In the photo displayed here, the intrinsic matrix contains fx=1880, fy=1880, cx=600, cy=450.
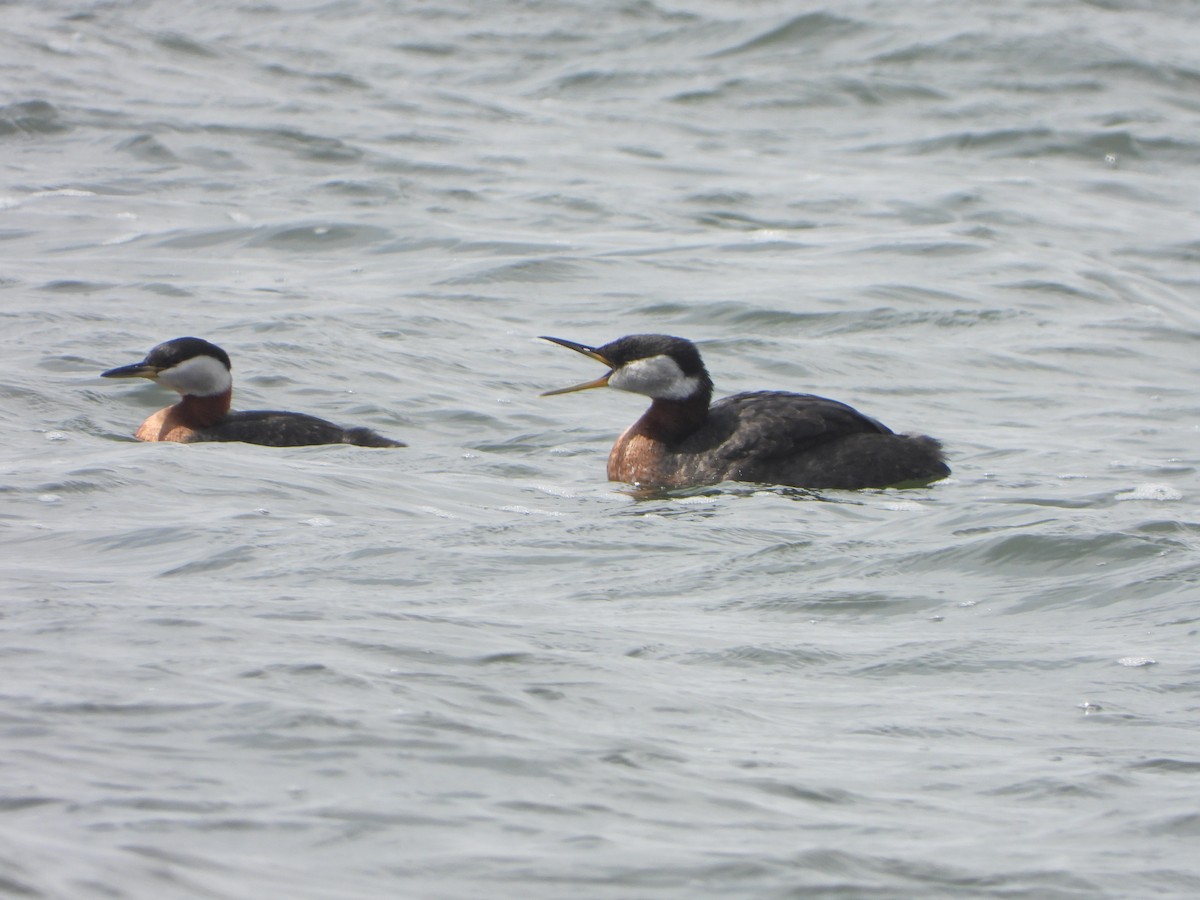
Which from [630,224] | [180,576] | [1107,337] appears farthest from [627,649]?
[630,224]

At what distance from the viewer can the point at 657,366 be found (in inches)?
426

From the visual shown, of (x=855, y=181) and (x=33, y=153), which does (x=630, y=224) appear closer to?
(x=855, y=181)

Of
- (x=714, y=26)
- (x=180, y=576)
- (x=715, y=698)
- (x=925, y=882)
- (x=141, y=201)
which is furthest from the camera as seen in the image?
(x=714, y=26)

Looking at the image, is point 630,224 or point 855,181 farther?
point 855,181

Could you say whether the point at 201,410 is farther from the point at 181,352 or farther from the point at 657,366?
the point at 657,366

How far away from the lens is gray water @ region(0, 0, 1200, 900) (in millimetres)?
4895

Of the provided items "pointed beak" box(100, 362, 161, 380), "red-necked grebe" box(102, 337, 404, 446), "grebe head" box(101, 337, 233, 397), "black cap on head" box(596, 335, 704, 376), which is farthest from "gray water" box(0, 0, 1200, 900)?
"black cap on head" box(596, 335, 704, 376)

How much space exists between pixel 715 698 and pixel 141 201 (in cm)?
1317

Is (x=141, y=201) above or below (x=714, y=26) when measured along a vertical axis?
below

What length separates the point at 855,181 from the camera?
2034cm

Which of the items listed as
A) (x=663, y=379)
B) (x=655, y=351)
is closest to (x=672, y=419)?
(x=663, y=379)

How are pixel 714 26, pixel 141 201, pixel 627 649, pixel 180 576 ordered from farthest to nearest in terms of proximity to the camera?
pixel 714 26 < pixel 141 201 < pixel 180 576 < pixel 627 649

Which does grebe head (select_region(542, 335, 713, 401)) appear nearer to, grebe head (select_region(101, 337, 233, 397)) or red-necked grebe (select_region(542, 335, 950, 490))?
red-necked grebe (select_region(542, 335, 950, 490))

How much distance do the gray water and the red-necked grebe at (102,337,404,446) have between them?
0.25 metres
